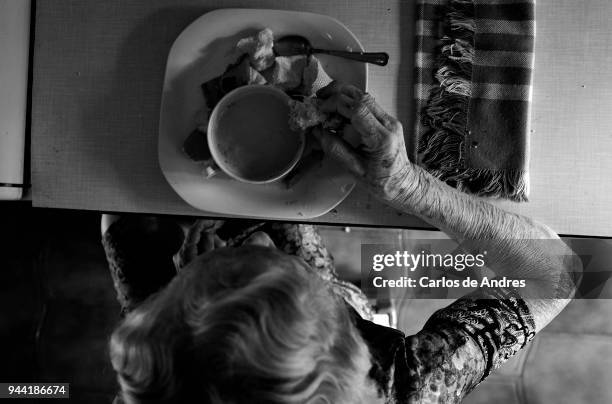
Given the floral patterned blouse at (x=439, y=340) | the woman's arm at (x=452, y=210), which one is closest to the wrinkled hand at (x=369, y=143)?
the woman's arm at (x=452, y=210)

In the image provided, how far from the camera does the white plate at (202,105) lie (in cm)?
69

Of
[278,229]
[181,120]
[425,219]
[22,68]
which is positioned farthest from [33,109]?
[425,219]

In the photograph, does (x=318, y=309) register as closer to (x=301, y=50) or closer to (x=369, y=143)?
(x=369, y=143)

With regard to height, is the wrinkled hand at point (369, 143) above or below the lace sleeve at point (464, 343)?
above

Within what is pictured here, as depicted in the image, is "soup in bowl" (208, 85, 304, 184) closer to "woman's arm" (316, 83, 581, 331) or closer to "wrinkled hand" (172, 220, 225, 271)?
"woman's arm" (316, 83, 581, 331)

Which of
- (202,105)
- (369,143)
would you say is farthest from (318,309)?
(202,105)

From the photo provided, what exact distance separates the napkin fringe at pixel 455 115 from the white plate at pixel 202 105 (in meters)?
0.12

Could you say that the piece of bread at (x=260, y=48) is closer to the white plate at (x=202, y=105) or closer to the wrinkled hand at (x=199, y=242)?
the white plate at (x=202, y=105)

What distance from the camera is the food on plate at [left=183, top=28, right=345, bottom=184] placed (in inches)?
26.5

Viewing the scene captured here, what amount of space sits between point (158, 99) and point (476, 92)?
0.46 m

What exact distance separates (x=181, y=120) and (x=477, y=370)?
529mm

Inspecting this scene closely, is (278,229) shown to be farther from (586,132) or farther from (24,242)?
(24,242)

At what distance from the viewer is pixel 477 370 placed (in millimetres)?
672

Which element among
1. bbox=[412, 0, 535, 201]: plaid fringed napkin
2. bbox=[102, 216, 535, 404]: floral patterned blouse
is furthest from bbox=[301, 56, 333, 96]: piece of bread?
bbox=[102, 216, 535, 404]: floral patterned blouse
